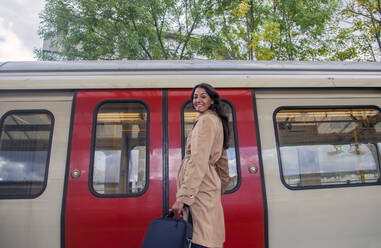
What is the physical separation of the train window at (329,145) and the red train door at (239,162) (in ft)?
1.26

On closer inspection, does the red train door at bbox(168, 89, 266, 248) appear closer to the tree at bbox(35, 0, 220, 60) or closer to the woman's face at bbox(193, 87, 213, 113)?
the woman's face at bbox(193, 87, 213, 113)

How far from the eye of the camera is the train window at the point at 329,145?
3.32 metres

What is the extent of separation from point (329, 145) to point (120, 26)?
8.81 metres

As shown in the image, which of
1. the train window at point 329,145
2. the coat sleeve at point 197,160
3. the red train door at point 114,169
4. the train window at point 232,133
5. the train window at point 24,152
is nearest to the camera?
the coat sleeve at point 197,160

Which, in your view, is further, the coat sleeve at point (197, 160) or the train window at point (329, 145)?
the train window at point (329, 145)

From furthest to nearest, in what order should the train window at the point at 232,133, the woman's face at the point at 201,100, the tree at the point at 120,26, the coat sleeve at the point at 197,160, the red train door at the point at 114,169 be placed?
1. the tree at the point at 120,26
2. the train window at the point at 232,133
3. the red train door at the point at 114,169
4. the woman's face at the point at 201,100
5. the coat sleeve at the point at 197,160

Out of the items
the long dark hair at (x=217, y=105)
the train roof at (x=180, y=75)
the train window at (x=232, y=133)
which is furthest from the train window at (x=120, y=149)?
the long dark hair at (x=217, y=105)

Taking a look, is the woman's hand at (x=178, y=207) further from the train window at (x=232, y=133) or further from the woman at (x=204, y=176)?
the train window at (x=232, y=133)

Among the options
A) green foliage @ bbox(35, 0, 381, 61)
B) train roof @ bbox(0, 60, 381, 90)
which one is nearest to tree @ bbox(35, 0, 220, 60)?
green foliage @ bbox(35, 0, 381, 61)

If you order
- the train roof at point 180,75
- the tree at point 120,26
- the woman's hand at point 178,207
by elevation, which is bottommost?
the woman's hand at point 178,207

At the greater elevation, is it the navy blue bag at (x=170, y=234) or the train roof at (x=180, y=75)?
the train roof at (x=180, y=75)

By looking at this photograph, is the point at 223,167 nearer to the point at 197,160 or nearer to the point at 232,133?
the point at 197,160

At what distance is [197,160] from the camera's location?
7.26 ft

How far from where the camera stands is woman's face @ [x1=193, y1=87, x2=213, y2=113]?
2451 millimetres
